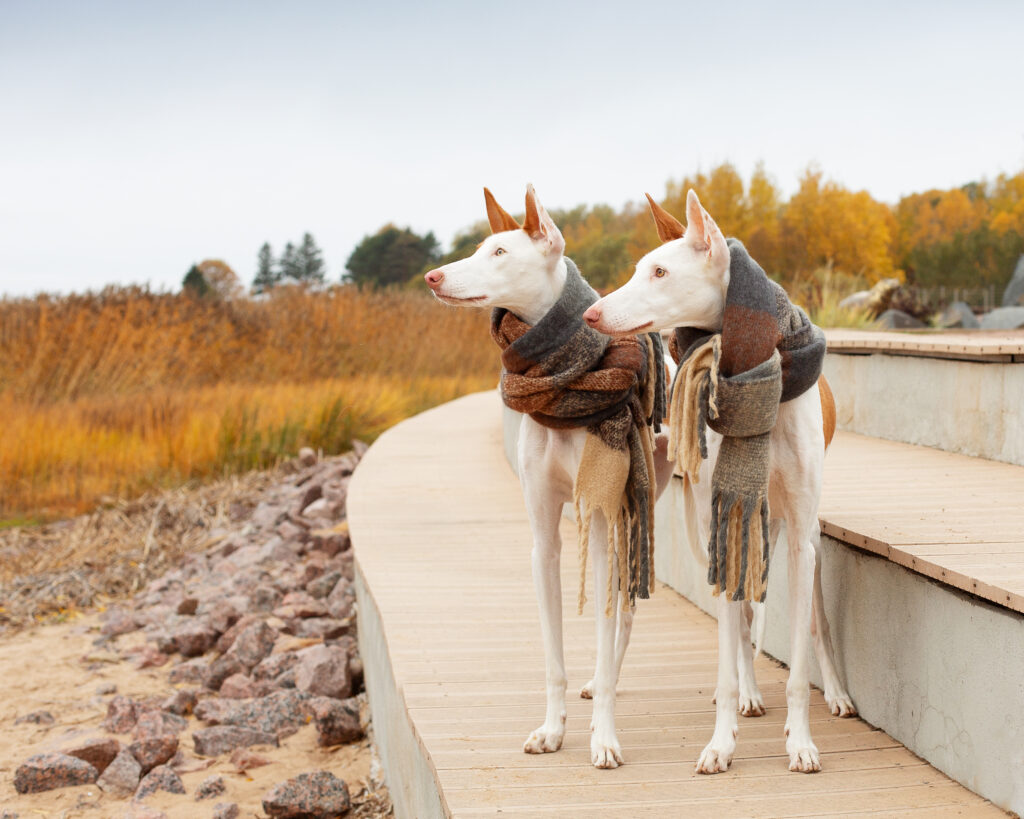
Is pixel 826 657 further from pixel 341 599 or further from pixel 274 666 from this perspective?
pixel 341 599

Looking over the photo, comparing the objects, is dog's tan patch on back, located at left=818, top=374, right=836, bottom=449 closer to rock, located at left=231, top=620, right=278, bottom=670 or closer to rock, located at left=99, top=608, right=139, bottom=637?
rock, located at left=231, top=620, right=278, bottom=670

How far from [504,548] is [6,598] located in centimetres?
332

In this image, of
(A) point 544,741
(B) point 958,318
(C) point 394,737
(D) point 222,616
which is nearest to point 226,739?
(C) point 394,737

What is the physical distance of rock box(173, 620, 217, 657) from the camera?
16.5ft

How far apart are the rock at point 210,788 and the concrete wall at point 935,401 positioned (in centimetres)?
335

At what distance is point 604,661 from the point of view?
8.13 feet

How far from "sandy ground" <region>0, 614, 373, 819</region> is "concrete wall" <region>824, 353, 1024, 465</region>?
9.58 ft

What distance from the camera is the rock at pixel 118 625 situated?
218 inches

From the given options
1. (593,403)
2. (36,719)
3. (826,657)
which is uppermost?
(593,403)

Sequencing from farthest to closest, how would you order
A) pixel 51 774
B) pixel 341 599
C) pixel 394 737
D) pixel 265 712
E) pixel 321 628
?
pixel 341 599 → pixel 321 628 → pixel 265 712 → pixel 51 774 → pixel 394 737

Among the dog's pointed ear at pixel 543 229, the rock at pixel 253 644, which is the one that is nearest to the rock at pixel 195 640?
the rock at pixel 253 644

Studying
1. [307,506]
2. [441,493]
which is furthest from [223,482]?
[441,493]

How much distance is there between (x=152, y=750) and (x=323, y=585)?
6.31 ft

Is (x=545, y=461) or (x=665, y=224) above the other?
(x=665, y=224)
